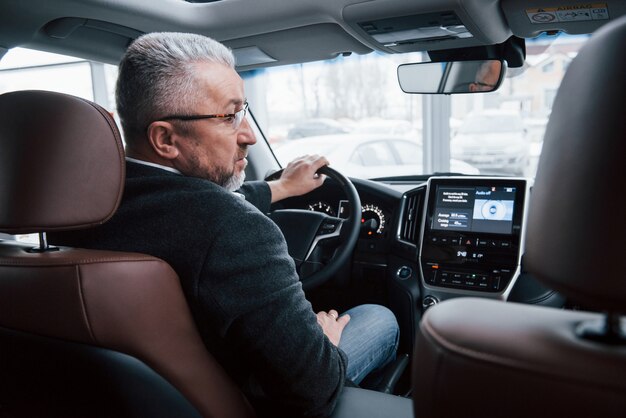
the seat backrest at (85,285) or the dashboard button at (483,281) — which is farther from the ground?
the seat backrest at (85,285)

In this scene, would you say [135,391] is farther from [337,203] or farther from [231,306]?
[337,203]

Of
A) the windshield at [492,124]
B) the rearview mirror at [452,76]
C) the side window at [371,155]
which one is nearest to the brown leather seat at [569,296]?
the rearview mirror at [452,76]

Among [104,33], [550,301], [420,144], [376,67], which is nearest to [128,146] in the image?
[104,33]

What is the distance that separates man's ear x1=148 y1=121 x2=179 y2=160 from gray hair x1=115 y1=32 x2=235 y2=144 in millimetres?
26

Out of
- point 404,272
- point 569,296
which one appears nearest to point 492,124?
point 404,272

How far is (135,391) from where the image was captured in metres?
1.24

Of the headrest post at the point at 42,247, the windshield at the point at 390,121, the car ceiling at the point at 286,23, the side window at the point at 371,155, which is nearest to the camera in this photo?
the headrest post at the point at 42,247

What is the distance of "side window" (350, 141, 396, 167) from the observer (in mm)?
8320

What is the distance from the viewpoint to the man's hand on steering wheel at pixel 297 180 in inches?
92.0

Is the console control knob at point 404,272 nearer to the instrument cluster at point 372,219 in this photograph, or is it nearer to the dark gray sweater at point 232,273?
the instrument cluster at point 372,219

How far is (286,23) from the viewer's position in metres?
2.27

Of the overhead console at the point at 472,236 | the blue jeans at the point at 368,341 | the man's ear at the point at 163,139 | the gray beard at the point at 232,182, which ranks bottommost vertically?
the blue jeans at the point at 368,341

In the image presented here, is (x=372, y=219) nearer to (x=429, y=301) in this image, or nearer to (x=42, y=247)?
(x=429, y=301)

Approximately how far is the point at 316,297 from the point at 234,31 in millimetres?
1316
